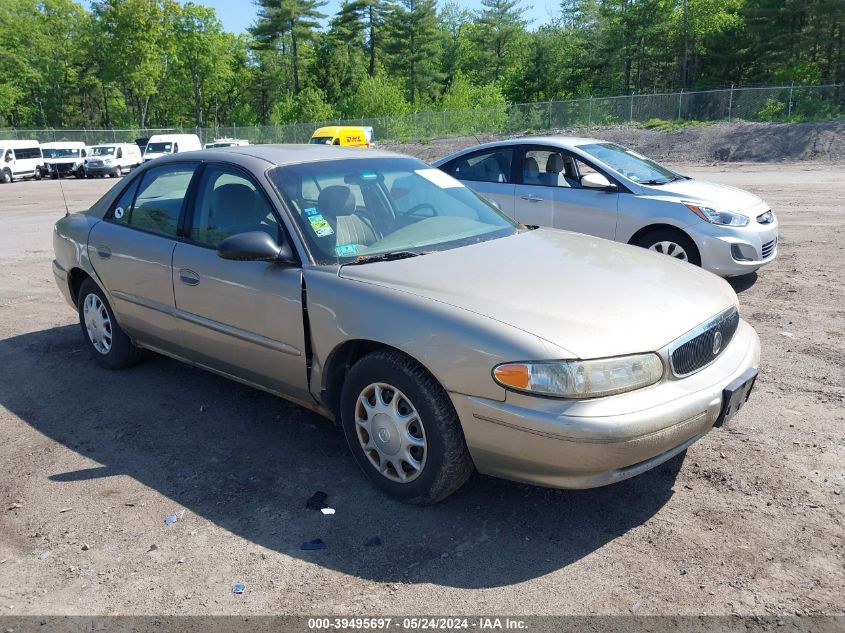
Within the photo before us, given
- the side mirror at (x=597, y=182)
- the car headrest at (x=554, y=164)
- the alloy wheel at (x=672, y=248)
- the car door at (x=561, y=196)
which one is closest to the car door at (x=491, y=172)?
the car door at (x=561, y=196)

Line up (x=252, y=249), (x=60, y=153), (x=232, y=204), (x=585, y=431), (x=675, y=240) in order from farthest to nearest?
(x=60, y=153)
(x=675, y=240)
(x=232, y=204)
(x=252, y=249)
(x=585, y=431)

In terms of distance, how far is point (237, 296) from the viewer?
A: 13.1 ft

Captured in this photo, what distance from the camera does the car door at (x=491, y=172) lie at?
27.0ft

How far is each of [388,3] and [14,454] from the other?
226ft

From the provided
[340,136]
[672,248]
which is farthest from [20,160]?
[672,248]

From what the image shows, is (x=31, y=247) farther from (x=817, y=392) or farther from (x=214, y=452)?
(x=817, y=392)

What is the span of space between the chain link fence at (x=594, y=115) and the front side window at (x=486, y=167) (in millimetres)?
30640

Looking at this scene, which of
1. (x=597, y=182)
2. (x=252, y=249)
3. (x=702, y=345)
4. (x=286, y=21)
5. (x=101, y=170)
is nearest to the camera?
(x=702, y=345)

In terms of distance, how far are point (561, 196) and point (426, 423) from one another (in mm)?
5312

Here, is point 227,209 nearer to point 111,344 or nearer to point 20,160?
point 111,344

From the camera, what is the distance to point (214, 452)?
409 cm

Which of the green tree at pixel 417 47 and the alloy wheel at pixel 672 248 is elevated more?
the green tree at pixel 417 47

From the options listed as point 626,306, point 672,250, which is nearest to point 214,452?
point 626,306

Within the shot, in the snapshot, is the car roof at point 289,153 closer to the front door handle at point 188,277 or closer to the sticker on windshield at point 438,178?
the sticker on windshield at point 438,178
